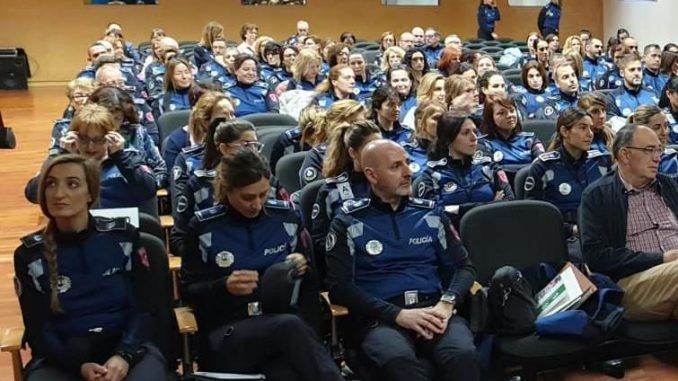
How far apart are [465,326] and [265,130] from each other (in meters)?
2.32

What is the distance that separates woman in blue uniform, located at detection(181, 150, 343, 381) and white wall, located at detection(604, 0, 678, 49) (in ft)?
36.7

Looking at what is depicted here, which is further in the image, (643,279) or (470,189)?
(470,189)

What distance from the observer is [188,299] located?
8.91ft

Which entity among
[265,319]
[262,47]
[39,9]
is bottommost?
[265,319]

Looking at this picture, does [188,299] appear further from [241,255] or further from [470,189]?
[470,189]

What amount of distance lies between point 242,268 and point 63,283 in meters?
0.58

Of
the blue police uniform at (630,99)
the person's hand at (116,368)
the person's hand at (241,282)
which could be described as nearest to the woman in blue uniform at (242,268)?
the person's hand at (241,282)

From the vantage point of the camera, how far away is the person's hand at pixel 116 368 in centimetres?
235

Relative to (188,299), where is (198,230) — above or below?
above

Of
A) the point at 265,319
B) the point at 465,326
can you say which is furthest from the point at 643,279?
the point at 265,319

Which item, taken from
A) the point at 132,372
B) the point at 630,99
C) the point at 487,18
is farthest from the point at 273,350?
the point at 487,18

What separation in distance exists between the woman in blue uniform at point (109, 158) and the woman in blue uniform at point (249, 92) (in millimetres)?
2769

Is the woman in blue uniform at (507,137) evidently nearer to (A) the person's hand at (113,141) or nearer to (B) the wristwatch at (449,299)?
(B) the wristwatch at (449,299)

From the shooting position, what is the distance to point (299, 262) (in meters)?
2.71
